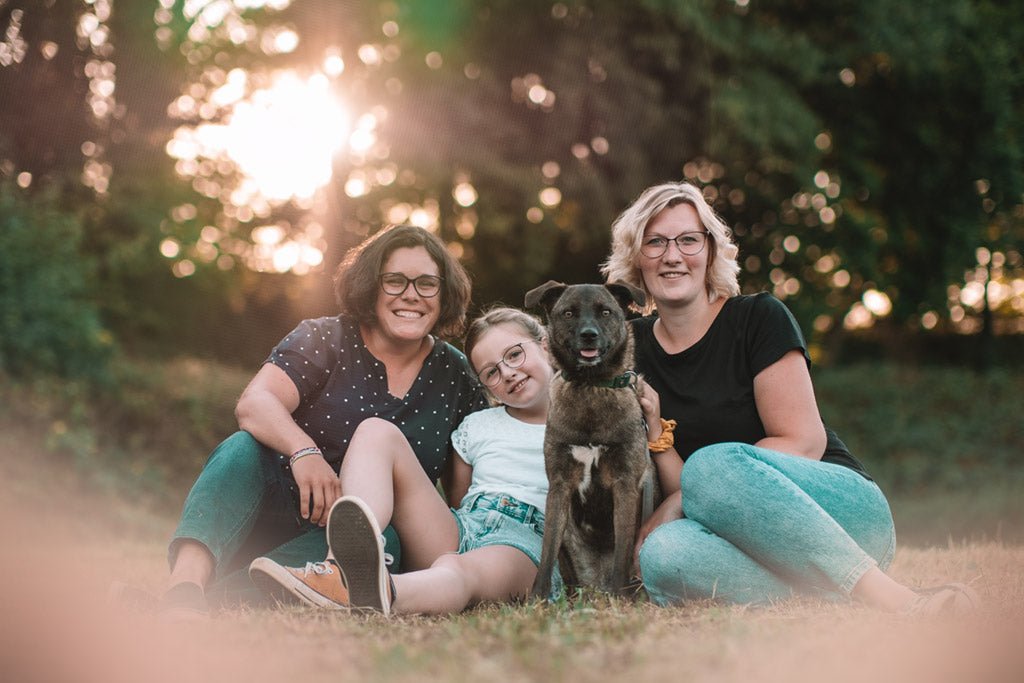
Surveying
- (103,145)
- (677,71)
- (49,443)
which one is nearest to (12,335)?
(49,443)

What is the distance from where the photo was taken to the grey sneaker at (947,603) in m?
2.84

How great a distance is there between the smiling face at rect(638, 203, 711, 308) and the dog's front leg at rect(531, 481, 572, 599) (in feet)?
3.18

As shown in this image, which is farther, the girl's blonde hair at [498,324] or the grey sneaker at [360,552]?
the girl's blonde hair at [498,324]

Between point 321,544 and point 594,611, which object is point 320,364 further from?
point 594,611

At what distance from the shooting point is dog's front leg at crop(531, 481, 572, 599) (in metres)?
3.64

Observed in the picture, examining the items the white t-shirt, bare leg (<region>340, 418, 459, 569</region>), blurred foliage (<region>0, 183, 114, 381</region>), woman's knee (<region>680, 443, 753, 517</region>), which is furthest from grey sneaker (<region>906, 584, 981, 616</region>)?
blurred foliage (<region>0, 183, 114, 381</region>)

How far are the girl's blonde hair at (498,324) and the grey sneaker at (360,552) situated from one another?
138 cm

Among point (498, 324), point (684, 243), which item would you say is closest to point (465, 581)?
point (498, 324)

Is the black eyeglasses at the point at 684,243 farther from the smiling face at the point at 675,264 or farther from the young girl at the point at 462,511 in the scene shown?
the young girl at the point at 462,511

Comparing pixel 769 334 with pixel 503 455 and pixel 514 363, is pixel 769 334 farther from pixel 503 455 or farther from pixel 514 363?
pixel 503 455

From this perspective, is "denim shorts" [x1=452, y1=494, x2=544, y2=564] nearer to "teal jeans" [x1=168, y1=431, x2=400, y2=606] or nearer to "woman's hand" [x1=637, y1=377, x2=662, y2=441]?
"teal jeans" [x1=168, y1=431, x2=400, y2=606]

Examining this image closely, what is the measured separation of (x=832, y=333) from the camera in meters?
15.7

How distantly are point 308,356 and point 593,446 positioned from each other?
4.45 feet

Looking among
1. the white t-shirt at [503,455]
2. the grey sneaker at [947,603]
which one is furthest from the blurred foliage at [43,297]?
the grey sneaker at [947,603]
